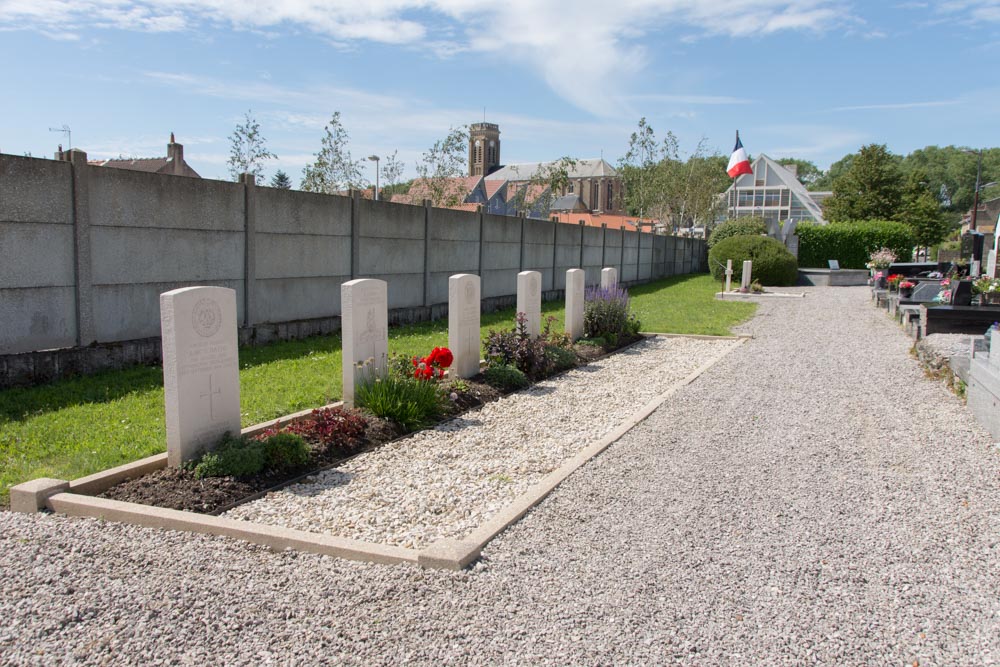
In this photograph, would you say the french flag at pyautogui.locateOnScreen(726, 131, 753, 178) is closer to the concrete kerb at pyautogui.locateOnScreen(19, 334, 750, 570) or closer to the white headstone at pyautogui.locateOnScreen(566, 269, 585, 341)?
the white headstone at pyautogui.locateOnScreen(566, 269, 585, 341)

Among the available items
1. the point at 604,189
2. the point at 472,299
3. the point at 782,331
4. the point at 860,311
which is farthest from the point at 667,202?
the point at 604,189

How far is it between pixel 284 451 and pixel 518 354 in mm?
4358

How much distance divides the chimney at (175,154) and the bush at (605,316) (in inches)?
831

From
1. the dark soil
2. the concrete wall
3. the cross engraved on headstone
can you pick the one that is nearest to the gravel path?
the dark soil

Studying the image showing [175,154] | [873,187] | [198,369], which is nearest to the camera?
[198,369]

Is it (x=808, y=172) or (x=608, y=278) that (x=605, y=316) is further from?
(x=808, y=172)

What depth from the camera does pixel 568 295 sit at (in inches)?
473

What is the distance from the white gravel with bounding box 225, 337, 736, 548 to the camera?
454cm

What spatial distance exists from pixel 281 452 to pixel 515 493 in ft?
5.65

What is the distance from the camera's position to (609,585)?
3.55m

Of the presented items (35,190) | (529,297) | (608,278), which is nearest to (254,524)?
(35,190)

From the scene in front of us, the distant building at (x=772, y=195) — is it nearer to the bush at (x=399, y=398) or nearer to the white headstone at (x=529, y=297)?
the white headstone at (x=529, y=297)

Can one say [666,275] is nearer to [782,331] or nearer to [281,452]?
[782,331]

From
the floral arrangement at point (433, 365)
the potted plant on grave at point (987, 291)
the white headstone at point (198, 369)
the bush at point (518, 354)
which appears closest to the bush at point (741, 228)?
the potted plant on grave at point (987, 291)
